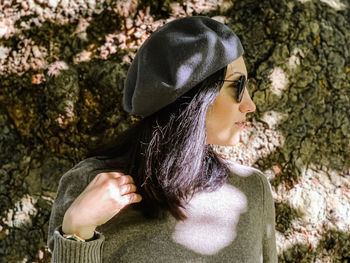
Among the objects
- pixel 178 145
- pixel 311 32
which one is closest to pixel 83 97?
pixel 178 145

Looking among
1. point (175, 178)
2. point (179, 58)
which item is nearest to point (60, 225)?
point (175, 178)

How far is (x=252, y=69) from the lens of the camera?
221cm

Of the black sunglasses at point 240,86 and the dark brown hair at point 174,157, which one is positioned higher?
the black sunglasses at point 240,86

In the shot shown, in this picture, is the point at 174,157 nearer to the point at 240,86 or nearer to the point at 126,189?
the point at 126,189

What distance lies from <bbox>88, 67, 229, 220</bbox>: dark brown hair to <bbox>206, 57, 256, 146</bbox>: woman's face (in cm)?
5

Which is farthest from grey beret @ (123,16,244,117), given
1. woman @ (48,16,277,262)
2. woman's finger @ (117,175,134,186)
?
woman's finger @ (117,175,134,186)

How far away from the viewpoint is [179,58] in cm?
139

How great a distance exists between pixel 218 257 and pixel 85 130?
121 cm

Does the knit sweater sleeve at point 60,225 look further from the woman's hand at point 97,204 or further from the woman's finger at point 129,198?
the woman's finger at point 129,198

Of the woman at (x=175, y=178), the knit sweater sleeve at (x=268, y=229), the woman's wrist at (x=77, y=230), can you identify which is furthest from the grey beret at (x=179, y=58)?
the knit sweater sleeve at (x=268, y=229)

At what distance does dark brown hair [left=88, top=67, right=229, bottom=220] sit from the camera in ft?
4.94

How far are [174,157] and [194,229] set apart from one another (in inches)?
14.4

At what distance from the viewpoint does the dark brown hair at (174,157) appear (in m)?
1.51

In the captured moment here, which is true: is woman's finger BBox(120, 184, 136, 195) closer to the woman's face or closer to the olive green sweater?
the olive green sweater
